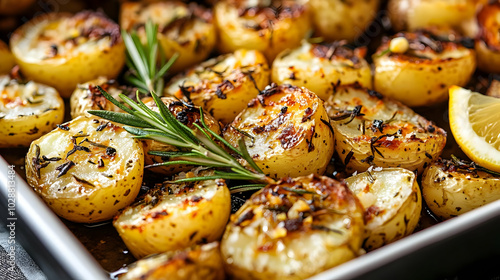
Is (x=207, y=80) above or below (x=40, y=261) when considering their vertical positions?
above

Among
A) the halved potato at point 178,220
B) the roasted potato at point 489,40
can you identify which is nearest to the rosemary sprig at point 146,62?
the halved potato at point 178,220

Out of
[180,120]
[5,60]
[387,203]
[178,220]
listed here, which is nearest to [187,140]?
[180,120]

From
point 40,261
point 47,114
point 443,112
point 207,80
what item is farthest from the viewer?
point 443,112

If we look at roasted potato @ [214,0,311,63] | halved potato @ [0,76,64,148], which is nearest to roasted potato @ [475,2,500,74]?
roasted potato @ [214,0,311,63]

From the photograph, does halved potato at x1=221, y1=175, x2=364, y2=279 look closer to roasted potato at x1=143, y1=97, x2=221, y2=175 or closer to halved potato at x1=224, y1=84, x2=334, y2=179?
halved potato at x1=224, y1=84, x2=334, y2=179

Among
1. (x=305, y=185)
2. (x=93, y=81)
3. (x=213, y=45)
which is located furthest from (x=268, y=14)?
(x=305, y=185)

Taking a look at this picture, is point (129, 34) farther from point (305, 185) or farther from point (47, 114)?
point (305, 185)
